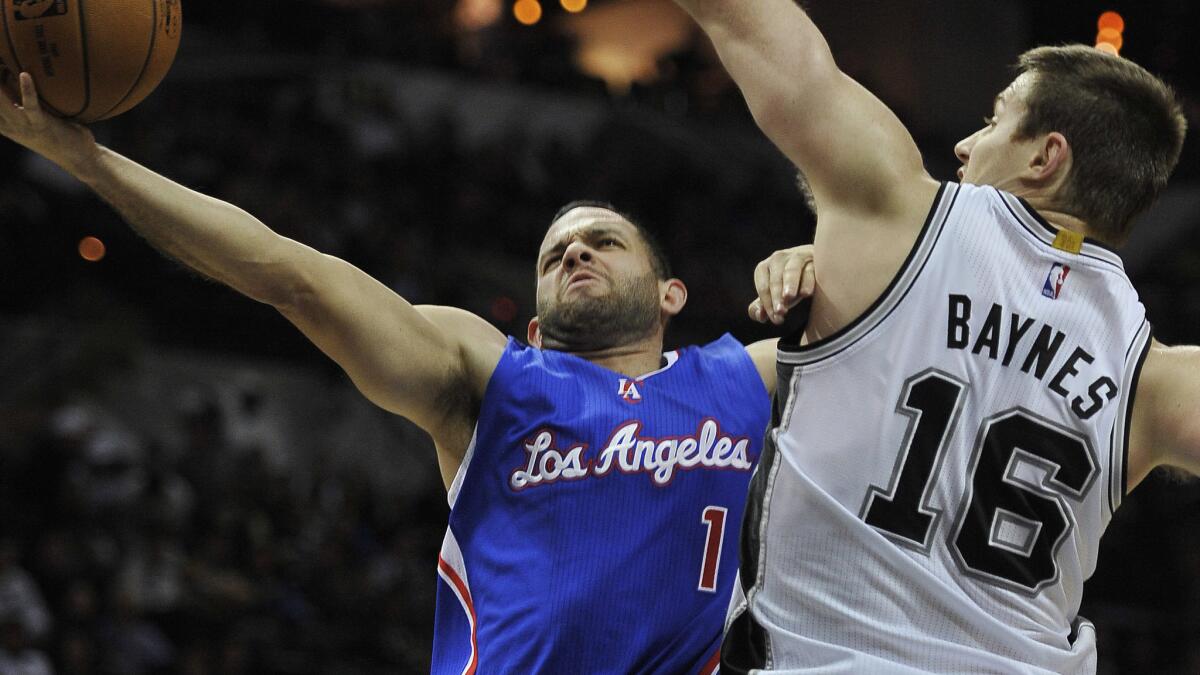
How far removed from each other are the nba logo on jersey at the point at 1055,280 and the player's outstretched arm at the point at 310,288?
163 centimetres

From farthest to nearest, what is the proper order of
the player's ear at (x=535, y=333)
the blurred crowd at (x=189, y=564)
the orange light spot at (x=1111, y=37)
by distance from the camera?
1. the orange light spot at (x=1111, y=37)
2. the blurred crowd at (x=189, y=564)
3. the player's ear at (x=535, y=333)

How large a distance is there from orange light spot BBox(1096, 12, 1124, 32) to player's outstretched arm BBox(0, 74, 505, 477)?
15015 mm

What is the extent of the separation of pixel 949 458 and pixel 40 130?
2.16m

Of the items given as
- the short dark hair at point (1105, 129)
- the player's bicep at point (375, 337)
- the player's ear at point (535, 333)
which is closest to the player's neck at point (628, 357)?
the player's ear at point (535, 333)

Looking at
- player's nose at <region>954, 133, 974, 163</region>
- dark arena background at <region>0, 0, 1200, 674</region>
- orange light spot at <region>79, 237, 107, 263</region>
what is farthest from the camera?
orange light spot at <region>79, 237, 107, 263</region>

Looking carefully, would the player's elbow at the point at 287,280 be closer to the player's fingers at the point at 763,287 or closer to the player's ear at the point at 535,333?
the player's ear at the point at 535,333

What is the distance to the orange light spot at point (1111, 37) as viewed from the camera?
53.2 feet

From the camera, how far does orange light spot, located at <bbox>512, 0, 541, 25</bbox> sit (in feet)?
65.4

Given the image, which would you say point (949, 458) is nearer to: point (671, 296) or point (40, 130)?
point (671, 296)

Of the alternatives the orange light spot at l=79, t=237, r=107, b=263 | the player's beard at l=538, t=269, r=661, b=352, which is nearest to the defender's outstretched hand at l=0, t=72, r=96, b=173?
the player's beard at l=538, t=269, r=661, b=352

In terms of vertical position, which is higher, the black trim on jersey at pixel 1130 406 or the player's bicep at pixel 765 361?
the black trim on jersey at pixel 1130 406

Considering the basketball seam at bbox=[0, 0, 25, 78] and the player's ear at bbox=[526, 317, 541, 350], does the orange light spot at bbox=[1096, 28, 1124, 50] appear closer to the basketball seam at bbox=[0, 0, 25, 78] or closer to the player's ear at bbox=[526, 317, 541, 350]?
the player's ear at bbox=[526, 317, 541, 350]

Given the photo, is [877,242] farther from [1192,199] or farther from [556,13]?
[556,13]

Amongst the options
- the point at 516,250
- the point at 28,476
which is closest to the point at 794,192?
the point at 516,250
